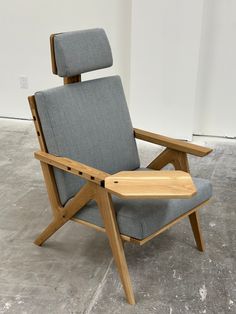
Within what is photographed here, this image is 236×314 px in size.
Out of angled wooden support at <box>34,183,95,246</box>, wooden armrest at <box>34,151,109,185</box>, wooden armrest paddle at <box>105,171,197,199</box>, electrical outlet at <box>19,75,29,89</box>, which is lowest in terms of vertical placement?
electrical outlet at <box>19,75,29,89</box>

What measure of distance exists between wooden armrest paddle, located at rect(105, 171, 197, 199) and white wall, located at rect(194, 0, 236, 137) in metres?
2.13

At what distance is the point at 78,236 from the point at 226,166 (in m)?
1.40

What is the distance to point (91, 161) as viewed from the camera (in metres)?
1.92

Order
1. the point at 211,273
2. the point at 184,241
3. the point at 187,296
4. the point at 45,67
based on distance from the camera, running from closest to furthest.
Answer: the point at 187,296, the point at 211,273, the point at 184,241, the point at 45,67

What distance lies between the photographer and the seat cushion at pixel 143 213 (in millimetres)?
1557

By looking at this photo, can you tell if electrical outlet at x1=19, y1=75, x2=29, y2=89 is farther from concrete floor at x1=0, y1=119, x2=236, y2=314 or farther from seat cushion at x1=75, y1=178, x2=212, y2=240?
seat cushion at x1=75, y1=178, x2=212, y2=240

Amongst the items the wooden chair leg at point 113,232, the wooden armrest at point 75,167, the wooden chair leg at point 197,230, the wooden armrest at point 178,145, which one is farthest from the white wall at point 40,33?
the wooden chair leg at point 113,232

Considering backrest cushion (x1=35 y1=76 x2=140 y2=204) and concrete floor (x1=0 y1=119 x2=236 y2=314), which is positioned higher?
backrest cushion (x1=35 y1=76 x2=140 y2=204)

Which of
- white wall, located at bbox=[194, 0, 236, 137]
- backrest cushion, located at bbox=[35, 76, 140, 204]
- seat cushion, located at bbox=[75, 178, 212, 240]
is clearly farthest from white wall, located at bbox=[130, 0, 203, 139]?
seat cushion, located at bbox=[75, 178, 212, 240]

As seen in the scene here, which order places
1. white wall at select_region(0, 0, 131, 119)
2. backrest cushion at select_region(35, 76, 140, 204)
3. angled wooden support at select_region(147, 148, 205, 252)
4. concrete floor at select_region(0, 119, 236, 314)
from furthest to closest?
white wall at select_region(0, 0, 131, 119)
angled wooden support at select_region(147, 148, 205, 252)
backrest cushion at select_region(35, 76, 140, 204)
concrete floor at select_region(0, 119, 236, 314)

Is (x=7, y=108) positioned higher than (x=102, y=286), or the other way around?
(x=102, y=286)

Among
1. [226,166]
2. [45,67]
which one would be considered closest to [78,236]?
[226,166]

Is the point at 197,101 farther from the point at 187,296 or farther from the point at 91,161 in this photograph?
the point at 187,296

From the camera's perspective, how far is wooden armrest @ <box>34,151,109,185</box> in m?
1.56
